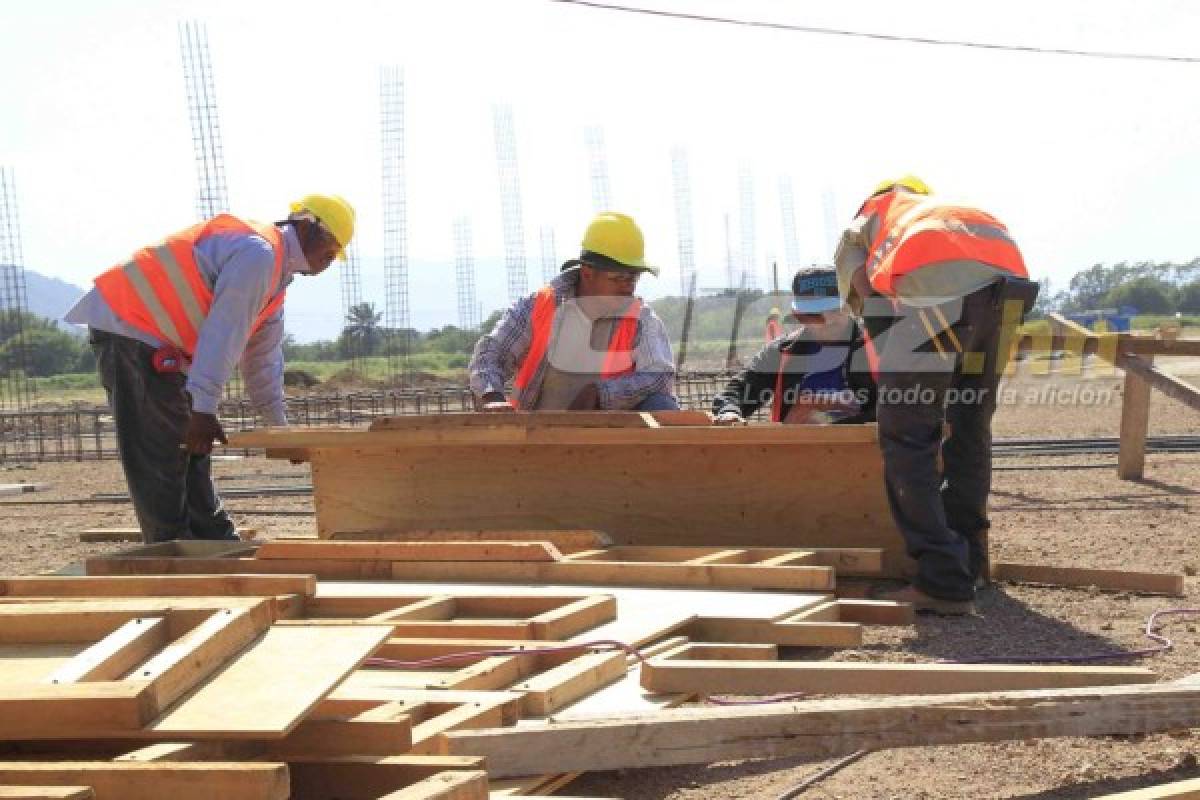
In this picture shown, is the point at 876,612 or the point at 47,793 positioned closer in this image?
the point at 47,793

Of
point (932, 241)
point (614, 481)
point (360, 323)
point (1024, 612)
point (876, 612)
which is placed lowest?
point (1024, 612)

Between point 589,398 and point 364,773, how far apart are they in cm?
447

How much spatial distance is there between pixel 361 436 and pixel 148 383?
990mm

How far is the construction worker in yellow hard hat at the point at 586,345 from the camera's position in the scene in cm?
773

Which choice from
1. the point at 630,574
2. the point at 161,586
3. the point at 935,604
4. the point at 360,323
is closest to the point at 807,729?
the point at 630,574

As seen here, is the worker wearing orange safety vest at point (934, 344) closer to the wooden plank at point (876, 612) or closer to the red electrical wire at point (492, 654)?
the wooden plank at point (876, 612)

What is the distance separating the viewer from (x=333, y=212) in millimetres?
7172

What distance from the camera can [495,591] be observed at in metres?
5.83

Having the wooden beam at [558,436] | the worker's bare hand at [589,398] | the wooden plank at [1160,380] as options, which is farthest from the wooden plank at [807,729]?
the wooden plank at [1160,380]

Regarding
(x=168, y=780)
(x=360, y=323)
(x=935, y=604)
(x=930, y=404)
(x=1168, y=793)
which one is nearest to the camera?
(x=168, y=780)

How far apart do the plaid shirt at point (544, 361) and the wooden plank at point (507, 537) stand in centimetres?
100

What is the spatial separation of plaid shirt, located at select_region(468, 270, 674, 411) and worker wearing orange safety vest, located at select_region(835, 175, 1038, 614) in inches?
67.5

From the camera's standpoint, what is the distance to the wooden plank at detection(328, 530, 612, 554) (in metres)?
6.66

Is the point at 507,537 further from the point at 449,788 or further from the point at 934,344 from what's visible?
the point at 449,788
